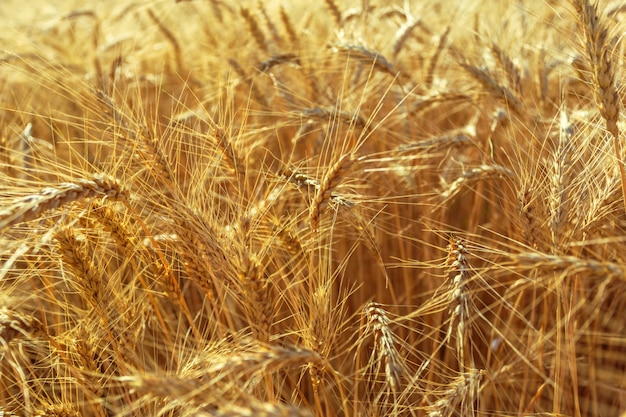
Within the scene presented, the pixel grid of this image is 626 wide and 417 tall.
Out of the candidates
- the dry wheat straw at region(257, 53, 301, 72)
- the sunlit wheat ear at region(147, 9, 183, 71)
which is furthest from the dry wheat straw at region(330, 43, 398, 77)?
the sunlit wheat ear at region(147, 9, 183, 71)

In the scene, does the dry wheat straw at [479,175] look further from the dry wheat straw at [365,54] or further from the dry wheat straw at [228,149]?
the dry wheat straw at [228,149]

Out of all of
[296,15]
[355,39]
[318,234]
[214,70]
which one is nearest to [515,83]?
[355,39]

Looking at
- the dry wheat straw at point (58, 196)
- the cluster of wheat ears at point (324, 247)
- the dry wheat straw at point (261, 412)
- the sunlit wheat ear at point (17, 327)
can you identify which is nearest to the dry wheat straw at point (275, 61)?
the cluster of wheat ears at point (324, 247)

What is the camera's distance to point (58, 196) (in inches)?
49.4

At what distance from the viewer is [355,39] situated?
2416 millimetres

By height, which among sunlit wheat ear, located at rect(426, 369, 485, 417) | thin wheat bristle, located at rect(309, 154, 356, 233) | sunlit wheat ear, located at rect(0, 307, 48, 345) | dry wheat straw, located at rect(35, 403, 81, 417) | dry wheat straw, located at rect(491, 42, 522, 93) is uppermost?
dry wheat straw, located at rect(491, 42, 522, 93)

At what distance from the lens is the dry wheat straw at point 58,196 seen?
1.18 meters

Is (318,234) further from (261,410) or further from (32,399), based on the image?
(32,399)

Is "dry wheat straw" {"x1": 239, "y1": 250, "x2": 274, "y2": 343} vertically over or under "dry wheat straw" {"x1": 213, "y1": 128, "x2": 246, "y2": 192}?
under

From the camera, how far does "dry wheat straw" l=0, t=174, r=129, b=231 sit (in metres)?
1.18

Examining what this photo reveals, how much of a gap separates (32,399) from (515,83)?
6.32ft

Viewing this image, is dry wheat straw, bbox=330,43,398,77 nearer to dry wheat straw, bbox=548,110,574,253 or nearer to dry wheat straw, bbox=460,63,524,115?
dry wheat straw, bbox=460,63,524,115

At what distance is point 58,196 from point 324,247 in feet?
2.05

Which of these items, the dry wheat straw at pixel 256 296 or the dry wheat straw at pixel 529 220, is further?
the dry wheat straw at pixel 529 220
